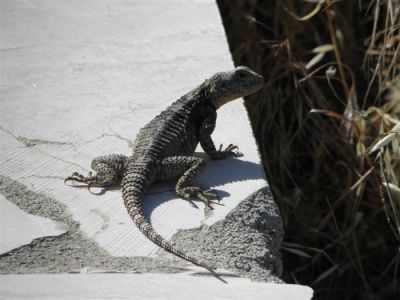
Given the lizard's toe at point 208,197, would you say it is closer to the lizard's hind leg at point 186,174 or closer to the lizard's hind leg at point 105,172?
the lizard's hind leg at point 186,174

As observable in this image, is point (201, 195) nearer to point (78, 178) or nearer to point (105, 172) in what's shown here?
point (105, 172)

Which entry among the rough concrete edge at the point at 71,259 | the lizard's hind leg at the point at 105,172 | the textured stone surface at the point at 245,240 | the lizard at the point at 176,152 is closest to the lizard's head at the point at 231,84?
the lizard at the point at 176,152

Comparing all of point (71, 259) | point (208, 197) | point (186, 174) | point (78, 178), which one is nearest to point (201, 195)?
point (208, 197)

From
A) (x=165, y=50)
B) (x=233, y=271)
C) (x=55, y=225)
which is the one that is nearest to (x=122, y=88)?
(x=165, y=50)

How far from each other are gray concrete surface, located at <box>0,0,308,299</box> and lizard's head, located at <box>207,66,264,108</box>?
15cm

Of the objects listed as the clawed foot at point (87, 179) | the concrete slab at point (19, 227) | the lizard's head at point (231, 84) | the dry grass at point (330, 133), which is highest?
the concrete slab at point (19, 227)

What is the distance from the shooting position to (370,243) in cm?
557

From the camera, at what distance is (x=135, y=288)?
2.87 m

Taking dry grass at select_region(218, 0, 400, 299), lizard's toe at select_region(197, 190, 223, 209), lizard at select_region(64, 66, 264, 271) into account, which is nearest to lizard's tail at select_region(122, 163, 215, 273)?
lizard at select_region(64, 66, 264, 271)

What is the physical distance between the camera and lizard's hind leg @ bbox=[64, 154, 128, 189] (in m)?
3.66

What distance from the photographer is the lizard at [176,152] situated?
140 inches

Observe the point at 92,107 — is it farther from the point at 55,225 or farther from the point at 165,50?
the point at 55,225

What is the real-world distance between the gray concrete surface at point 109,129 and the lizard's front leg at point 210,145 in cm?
6

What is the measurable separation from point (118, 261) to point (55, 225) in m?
0.40
